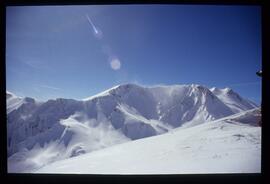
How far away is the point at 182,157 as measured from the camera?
10.3ft

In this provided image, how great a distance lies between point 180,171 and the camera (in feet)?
9.39

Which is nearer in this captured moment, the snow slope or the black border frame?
the black border frame

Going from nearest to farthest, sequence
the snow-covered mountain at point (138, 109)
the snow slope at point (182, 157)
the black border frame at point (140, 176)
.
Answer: the black border frame at point (140, 176)
the snow slope at point (182, 157)
the snow-covered mountain at point (138, 109)

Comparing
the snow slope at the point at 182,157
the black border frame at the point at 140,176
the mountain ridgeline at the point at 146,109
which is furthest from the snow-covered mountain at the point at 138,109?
the snow slope at the point at 182,157

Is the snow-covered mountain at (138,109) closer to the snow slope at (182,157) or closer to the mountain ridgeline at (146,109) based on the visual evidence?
the mountain ridgeline at (146,109)

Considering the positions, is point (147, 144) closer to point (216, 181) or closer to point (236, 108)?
point (216, 181)

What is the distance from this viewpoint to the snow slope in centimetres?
285

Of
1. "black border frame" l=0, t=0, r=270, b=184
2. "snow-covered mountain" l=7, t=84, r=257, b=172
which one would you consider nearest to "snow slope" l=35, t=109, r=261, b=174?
"black border frame" l=0, t=0, r=270, b=184

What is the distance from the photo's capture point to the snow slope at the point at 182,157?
2850 millimetres

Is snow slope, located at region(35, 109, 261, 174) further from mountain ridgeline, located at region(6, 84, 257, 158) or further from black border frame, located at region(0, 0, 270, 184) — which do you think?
mountain ridgeline, located at region(6, 84, 257, 158)
